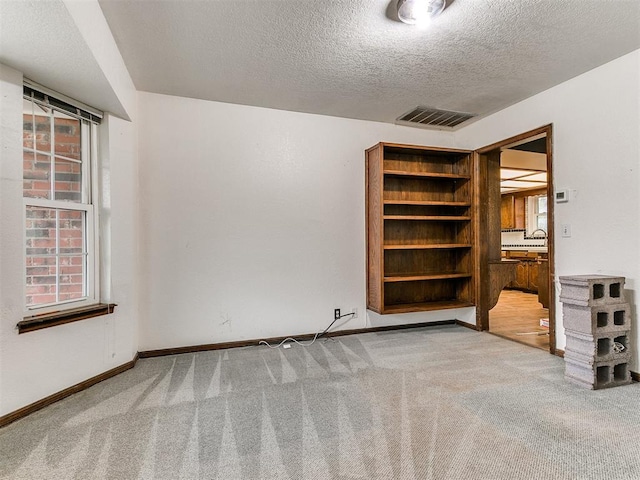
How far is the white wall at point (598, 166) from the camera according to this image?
252cm

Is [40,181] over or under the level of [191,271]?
over

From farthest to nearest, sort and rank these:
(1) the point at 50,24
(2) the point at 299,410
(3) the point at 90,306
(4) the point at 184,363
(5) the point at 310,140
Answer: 1. (5) the point at 310,140
2. (4) the point at 184,363
3. (3) the point at 90,306
4. (2) the point at 299,410
5. (1) the point at 50,24

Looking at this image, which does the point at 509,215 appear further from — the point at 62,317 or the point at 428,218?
the point at 62,317

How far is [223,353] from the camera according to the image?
125 inches

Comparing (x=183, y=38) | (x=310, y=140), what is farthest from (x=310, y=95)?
(x=183, y=38)

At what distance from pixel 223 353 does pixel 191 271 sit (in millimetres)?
854

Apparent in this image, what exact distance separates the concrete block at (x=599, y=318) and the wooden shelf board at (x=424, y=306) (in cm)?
134

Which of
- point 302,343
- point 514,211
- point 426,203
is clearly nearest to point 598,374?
point 426,203

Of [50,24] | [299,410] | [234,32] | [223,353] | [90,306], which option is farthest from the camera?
[223,353]

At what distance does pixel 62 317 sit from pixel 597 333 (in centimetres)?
381

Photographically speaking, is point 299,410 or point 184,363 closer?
point 299,410

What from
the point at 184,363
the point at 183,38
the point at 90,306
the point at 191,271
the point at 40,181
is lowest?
the point at 184,363

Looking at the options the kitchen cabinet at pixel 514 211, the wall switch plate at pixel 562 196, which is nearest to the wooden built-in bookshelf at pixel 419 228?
the wall switch plate at pixel 562 196

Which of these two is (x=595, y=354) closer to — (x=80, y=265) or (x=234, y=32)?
(x=234, y=32)
